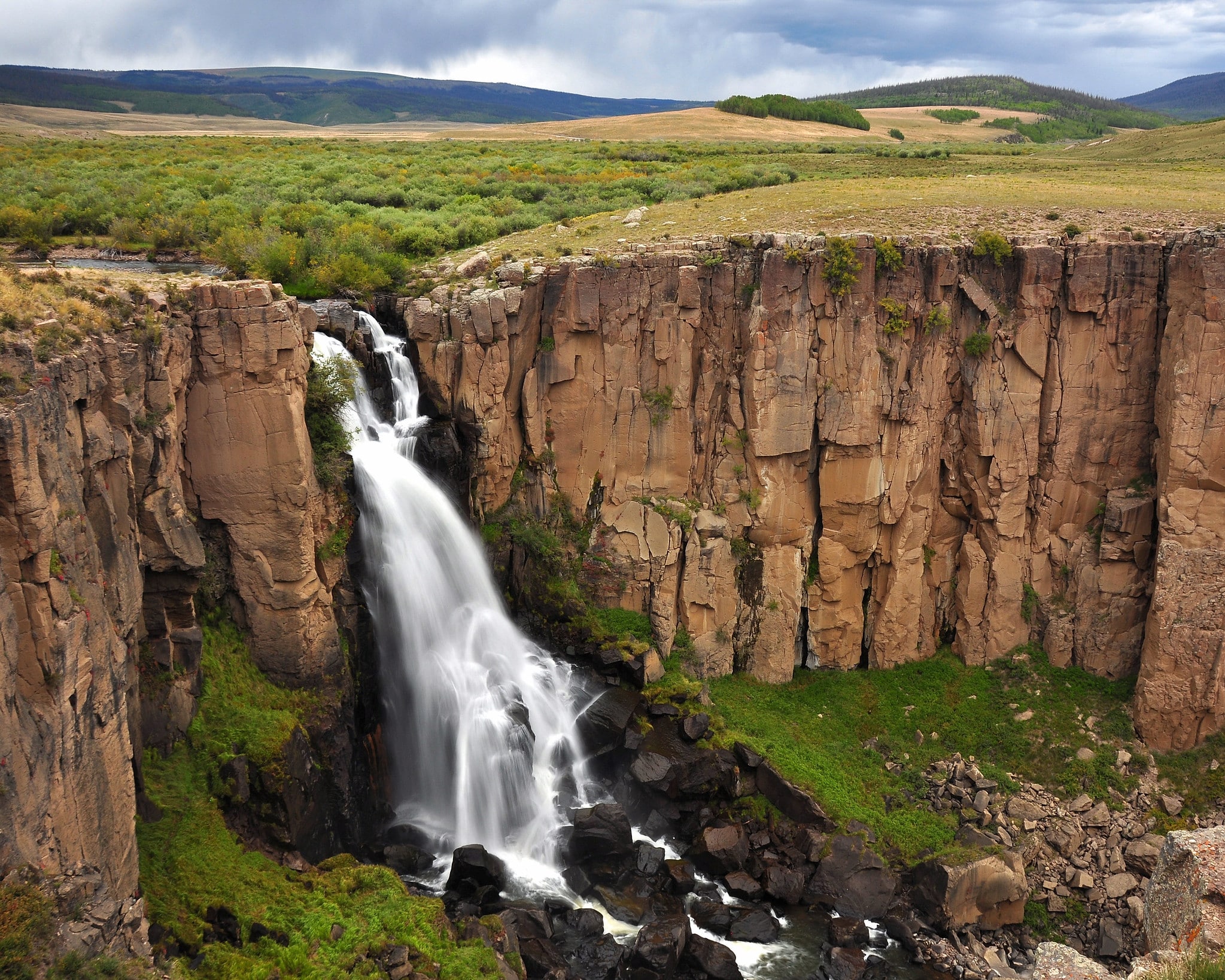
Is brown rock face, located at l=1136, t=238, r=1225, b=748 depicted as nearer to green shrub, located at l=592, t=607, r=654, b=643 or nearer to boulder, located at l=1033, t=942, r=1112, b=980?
boulder, located at l=1033, t=942, r=1112, b=980

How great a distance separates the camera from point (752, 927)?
23.7 meters

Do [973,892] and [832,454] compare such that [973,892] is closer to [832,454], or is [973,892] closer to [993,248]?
[832,454]

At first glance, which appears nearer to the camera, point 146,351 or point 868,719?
point 146,351

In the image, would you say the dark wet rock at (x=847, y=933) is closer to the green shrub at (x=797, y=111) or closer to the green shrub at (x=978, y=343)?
the green shrub at (x=978, y=343)

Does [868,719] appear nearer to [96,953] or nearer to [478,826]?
[478,826]

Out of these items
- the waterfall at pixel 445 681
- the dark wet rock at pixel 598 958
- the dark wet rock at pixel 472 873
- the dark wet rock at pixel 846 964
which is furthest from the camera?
the waterfall at pixel 445 681

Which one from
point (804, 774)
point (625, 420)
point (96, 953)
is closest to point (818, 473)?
point (625, 420)

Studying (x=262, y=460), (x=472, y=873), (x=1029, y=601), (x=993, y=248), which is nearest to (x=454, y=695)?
(x=472, y=873)

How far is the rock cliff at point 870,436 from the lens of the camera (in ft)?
95.4

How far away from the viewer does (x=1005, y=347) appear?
30688 millimetres

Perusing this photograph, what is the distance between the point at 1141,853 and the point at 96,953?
84.3 feet

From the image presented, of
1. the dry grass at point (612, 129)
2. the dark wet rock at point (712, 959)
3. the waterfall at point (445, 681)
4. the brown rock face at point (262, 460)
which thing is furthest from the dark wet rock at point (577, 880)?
the dry grass at point (612, 129)

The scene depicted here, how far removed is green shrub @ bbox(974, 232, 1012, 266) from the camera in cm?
3017

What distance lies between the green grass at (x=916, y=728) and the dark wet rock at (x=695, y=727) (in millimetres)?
938
